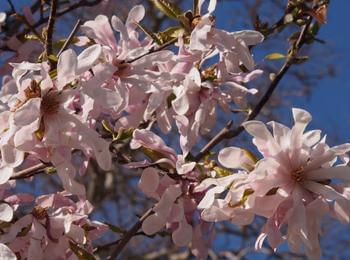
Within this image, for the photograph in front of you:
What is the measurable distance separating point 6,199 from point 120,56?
317 millimetres

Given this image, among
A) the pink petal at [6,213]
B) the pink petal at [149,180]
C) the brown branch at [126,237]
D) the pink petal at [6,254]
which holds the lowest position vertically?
the brown branch at [126,237]

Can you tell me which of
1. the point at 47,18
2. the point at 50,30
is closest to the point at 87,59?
the point at 50,30

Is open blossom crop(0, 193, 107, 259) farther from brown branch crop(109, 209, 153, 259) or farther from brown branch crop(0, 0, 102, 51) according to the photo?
brown branch crop(0, 0, 102, 51)

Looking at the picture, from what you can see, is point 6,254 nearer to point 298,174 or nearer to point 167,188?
point 167,188

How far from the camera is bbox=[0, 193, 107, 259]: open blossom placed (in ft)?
3.54

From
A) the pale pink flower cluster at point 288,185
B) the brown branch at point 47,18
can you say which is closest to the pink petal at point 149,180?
the pale pink flower cluster at point 288,185

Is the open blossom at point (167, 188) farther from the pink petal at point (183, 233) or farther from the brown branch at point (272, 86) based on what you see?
the brown branch at point (272, 86)

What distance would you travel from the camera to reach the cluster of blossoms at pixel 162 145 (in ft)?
2.99

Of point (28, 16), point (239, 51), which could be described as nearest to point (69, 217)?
point (239, 51)

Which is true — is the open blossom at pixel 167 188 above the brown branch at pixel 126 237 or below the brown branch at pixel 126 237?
above

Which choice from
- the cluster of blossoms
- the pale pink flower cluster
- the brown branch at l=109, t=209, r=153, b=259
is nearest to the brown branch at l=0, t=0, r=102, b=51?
the cluster of blossoms

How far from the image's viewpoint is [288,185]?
0.91 m

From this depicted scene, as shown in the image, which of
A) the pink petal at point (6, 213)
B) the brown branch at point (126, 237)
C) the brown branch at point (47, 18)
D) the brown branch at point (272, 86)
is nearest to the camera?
the pink petal at point (6, 213)

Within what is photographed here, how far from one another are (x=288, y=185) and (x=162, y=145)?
0.23m
